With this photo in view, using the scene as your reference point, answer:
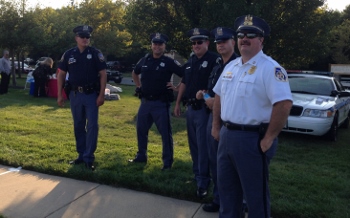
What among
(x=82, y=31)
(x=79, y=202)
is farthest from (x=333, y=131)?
(x=79, y=202)

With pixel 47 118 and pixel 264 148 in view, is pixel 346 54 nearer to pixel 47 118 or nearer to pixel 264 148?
pixel 47 118

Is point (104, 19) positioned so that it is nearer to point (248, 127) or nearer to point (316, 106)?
point (316, 106)

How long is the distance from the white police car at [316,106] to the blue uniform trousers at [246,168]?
17.5ft

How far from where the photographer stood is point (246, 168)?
293cm

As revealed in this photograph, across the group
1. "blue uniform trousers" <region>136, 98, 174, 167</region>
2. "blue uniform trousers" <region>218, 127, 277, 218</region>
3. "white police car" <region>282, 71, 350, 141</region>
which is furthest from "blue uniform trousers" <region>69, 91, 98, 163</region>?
"white police car" <region>282, 71, 350, 141</region>

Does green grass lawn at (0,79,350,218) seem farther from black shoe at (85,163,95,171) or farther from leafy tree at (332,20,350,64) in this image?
leafy tree at (332,20,350,64)

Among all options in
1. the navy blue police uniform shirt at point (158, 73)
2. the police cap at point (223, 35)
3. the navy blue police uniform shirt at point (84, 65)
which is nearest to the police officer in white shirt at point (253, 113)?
the police cap at point (223, 35)

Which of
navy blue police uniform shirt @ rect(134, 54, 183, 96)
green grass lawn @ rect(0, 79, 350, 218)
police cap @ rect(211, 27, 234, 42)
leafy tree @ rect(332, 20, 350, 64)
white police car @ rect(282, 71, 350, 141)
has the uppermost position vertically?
leafy tree @ rect(332, 20, 350, 64)

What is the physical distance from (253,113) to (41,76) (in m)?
13.4

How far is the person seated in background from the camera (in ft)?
48.9

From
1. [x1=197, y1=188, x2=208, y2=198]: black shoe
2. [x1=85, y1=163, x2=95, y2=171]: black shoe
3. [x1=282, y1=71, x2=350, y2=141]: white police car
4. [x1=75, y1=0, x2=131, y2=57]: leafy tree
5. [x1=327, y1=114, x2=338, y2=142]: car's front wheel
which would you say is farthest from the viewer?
[x1=75, y1=0, x2=131, y2=57]: leafy tree

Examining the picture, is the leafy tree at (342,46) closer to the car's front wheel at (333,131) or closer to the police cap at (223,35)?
the car's front wheel at (333,131)

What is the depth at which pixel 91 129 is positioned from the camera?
5469mm

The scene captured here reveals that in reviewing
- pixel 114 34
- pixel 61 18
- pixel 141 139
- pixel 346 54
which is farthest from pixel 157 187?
pixel 346 54
